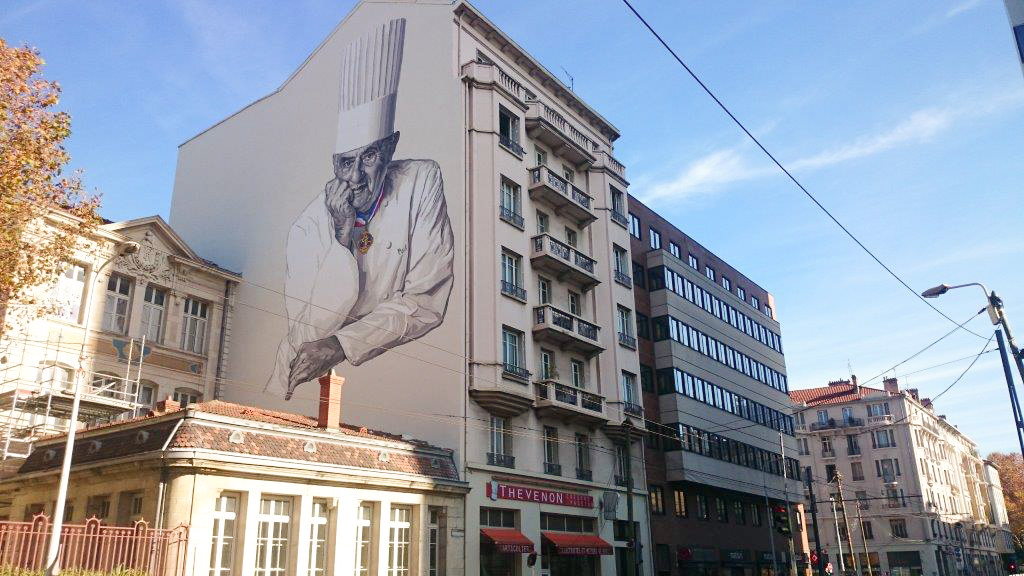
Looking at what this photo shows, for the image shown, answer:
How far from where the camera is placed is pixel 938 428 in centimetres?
10281

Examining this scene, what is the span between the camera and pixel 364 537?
27875mm

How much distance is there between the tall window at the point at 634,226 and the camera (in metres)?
50.8

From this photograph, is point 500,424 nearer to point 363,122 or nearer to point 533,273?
point 533,273

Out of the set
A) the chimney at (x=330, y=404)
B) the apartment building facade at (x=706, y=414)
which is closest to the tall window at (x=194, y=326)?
the chimney at (x=330, y=404)

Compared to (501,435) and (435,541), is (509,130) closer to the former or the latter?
(501,435)

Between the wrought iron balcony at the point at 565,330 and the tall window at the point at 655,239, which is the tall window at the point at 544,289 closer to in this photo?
the wrought iron balcony at the point at 565,330

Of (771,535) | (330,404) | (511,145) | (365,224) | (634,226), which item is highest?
(634,226)

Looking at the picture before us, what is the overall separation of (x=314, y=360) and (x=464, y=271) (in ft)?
30.3

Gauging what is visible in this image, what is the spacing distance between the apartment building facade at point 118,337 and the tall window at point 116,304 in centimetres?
4

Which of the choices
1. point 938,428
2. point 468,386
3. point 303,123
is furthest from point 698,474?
point 938,428

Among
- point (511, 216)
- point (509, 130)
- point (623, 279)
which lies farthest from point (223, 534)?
point (623, 279)

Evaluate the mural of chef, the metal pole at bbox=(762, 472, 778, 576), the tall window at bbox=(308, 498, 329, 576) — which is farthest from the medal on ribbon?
the metal pole at bbox=(762, 472, 778, 576)

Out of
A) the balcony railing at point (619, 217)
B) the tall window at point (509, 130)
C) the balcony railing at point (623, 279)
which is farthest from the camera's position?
the balcony railing at point (619, 217)

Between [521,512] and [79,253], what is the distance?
72.5 ft
